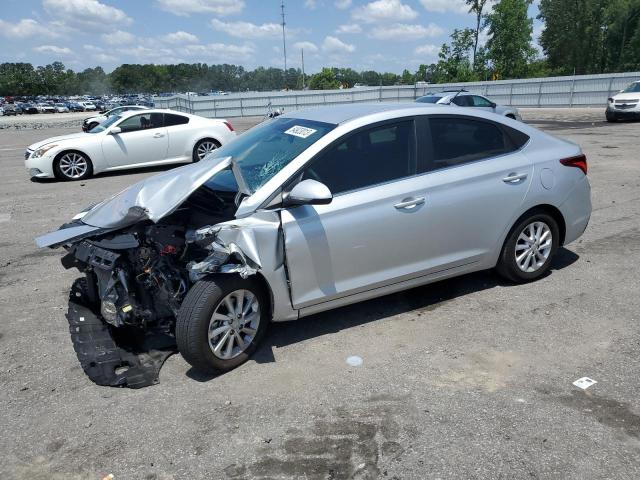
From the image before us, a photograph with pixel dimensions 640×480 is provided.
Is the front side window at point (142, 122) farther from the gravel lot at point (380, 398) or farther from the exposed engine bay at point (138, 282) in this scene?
the exposed engine bay at point (138, 282)

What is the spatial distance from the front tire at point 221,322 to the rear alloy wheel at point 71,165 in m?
9.61

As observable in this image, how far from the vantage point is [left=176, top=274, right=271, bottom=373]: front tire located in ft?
11.1

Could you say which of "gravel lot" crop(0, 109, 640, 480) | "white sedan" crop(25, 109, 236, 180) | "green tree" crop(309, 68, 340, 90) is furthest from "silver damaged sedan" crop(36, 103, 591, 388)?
"green tree" crop(309, 68, 340, 90)

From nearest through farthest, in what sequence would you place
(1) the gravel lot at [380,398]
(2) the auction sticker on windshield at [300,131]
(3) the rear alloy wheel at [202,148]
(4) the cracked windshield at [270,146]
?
(1) the gravel lot at [380,398], (4) the cracked windshield at [270,146], (2) the auction sticker on windshield at [300,131], (3) the rear alloy wheel at [202,148]

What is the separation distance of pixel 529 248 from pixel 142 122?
10.0m

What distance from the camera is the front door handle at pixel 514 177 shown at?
4.49 meters

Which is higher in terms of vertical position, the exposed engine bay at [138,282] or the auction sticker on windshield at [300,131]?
the auction sticker on windshield at [300,131]

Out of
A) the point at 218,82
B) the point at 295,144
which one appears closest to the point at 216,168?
the point at 295,144

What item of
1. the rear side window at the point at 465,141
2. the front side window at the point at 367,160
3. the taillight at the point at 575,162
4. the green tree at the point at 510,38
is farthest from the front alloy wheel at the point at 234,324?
the green tree at the point at 510,38

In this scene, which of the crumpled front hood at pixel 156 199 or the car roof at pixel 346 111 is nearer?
the crumpled front hood at pixel 156 199

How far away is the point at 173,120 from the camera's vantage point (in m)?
12.6

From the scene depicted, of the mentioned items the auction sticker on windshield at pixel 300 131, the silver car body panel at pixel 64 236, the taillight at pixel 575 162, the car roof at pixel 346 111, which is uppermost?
the car roof at pixel 346 111

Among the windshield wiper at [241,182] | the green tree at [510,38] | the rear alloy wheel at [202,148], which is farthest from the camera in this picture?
the green tree at [510,38]

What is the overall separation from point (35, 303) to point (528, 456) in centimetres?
444
